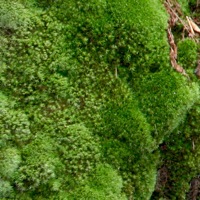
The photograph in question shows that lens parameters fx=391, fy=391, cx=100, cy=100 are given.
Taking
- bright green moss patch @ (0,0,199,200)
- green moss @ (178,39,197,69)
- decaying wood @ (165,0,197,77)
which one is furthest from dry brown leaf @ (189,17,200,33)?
bright green moss patch @ (0,0,199,200)

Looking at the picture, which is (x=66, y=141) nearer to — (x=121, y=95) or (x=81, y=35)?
(x=121, y=95)

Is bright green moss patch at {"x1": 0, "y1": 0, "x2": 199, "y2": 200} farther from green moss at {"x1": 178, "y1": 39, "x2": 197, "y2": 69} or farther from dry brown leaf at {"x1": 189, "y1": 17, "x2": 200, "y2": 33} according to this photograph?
dry brown leaf at {"x1": 189, "y1": 17, "x2": 200, "y2": 33}

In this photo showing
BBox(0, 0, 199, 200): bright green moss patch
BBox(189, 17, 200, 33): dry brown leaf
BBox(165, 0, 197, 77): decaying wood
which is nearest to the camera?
BBox(0, 0, 199, 200): bright green moss patch

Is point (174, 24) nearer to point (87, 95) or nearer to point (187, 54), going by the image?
point (187, 54)

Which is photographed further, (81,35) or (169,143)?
(169,143)

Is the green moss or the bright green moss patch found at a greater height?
the green moss

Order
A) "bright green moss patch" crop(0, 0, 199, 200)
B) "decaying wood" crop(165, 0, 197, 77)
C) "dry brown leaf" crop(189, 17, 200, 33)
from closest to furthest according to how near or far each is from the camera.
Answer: "bright green moss patch" crop(0, 0, 199, 200) → "decaying wood" crop(165, 0, 197, 77) → "dry brown leaf" crop(189, 17, 200, 33)

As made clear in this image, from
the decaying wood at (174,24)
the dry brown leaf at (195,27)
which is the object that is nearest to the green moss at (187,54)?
the decaying wood at (174,24)

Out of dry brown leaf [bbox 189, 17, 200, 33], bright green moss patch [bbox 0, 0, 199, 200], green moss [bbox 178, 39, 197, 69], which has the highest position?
dry brown leaf [bbox 189, 17, 200, 33]

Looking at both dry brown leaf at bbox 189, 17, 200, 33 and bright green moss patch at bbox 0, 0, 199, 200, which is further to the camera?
dry brown leaf at bbox 189, 17, 200, 33

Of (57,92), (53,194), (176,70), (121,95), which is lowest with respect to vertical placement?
(53,194)

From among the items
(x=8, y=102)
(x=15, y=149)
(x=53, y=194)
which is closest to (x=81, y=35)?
(x=8, y=102)
